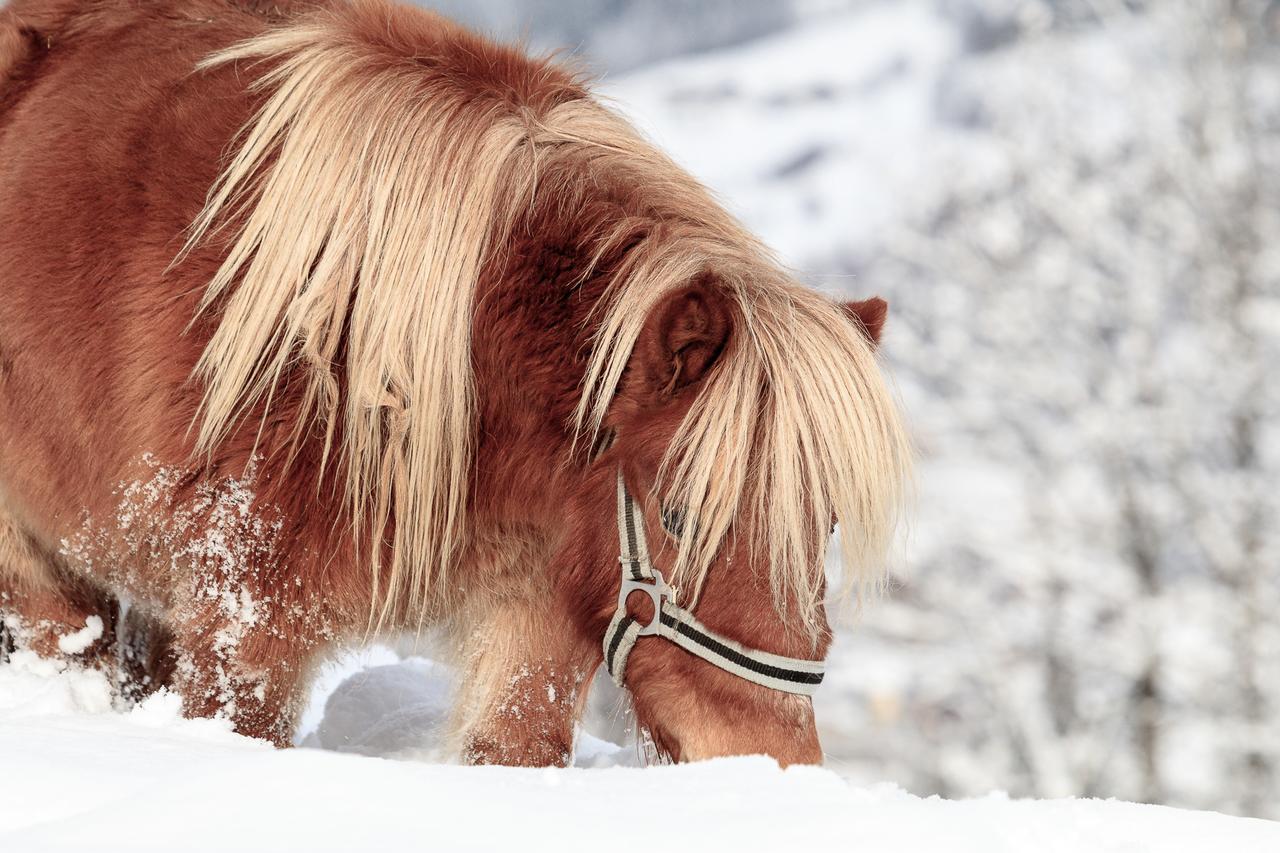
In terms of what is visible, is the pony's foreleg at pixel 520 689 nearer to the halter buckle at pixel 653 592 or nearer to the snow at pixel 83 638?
the halter buckle at pixel 653 592

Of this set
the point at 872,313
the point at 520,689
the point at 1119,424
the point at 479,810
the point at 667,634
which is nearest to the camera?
the point at 479,810

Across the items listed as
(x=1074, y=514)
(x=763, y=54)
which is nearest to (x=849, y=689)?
(x=1074, y=514)

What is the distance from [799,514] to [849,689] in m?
10.0

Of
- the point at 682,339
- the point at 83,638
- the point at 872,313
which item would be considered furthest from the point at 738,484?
the point at 83,638

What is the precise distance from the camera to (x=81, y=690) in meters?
2.93

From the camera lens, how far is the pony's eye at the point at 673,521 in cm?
230

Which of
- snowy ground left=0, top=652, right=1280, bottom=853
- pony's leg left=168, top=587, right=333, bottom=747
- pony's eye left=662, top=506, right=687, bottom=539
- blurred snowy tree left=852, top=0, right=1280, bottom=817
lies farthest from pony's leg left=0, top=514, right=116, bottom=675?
blurred snowy tree left=852, top=0, right=1280, bottom=817

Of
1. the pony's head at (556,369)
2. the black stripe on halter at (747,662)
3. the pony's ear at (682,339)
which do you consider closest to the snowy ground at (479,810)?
the black stripe on halter at (747,662)

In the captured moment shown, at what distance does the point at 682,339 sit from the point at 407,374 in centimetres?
63

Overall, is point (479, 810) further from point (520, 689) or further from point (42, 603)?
point (42, 603)

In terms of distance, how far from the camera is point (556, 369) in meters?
2.46

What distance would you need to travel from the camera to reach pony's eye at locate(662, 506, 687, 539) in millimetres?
2305

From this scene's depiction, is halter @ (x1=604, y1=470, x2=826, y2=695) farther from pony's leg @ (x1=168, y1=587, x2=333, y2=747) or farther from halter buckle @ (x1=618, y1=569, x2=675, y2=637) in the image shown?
pony's leg @ (x1=168, y1=587, x2=333, y2=747)

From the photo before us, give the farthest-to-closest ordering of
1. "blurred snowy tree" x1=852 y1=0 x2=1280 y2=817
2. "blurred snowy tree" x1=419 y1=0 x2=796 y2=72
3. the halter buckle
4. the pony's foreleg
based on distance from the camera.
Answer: "blurred snowy tree" x1=419 y1=0 x2=796 y2=72 → "blurred snowy tree" x1=852 y1=0 x2=1280 y2=817 → the pony's foreleg → the halter buckle
